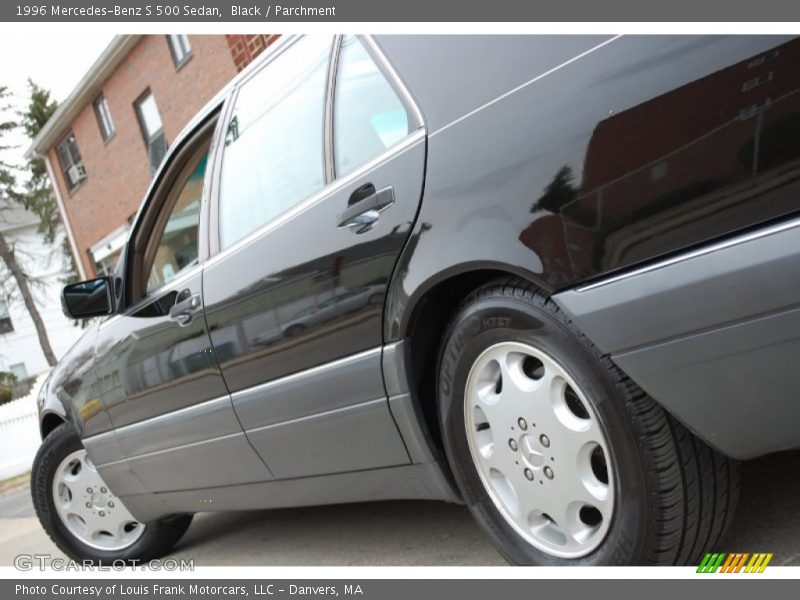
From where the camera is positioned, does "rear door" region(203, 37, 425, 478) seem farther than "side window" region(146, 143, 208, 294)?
No

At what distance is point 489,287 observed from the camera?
209 cm

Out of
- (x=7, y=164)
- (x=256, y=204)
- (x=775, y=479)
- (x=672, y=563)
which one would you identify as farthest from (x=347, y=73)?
(x=7, y=164)

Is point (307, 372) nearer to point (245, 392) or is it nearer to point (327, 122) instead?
point (245, 392)

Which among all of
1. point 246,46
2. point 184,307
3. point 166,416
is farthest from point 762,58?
point 246,46

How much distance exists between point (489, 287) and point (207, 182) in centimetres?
170

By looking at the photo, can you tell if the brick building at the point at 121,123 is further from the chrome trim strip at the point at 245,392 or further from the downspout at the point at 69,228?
the chrome trim strip at the point at 245,392

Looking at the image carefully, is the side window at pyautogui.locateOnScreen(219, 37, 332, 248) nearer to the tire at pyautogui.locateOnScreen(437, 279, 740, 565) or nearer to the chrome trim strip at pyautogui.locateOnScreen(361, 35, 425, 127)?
the chrome trim strip at pyautogui.locateOnScreen(361, 35, 425, 127)

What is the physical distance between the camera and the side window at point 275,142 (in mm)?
2740

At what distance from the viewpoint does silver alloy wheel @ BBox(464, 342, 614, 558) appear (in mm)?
1956

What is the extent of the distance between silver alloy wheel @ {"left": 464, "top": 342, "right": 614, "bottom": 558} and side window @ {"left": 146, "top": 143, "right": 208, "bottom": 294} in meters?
1.69

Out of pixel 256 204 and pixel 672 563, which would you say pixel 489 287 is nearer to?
pixel 672 563

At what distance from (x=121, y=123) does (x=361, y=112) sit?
16.4 metres
